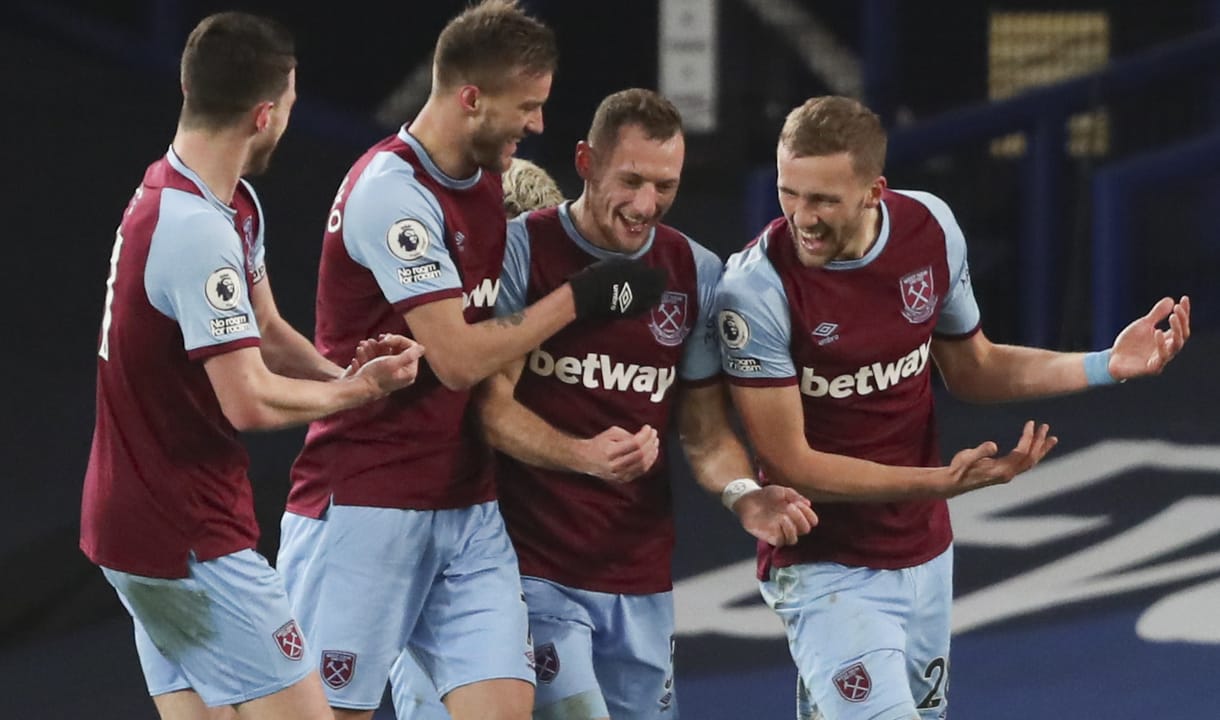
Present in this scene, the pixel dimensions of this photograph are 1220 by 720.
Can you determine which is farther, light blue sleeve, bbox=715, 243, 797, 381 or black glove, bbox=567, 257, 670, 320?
light blue sleeve, bbox=715, 243, 797, 381

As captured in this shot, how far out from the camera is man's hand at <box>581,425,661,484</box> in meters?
3.80

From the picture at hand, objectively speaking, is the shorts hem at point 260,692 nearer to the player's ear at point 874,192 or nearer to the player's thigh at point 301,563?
the player's thigh at point 301,563

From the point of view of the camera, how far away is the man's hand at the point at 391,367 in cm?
359

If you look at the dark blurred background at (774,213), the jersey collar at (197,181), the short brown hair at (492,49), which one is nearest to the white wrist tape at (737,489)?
the short brown hair at (492,49)

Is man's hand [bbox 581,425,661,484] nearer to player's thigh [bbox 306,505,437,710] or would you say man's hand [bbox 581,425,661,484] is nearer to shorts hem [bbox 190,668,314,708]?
player's thigh [bbox 306,505,437,710]

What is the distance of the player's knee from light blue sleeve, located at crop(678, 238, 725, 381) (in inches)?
27.3

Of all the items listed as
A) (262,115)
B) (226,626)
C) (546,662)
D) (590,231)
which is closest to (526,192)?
(590,231)

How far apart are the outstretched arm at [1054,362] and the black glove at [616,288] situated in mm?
834

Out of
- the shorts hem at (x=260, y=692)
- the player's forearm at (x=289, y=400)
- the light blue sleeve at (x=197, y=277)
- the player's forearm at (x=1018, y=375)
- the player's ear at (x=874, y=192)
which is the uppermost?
the light blue sleeve at (x=197, y=277)

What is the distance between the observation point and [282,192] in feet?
33.8

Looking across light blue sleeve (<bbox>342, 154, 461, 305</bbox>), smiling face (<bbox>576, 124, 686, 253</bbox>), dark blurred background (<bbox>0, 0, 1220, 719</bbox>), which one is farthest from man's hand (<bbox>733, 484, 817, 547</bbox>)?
dark blurred background (<bbox>0, 0, 1220, 719</bbox>)

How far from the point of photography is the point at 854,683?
404 centimetres

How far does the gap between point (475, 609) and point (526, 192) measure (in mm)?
990

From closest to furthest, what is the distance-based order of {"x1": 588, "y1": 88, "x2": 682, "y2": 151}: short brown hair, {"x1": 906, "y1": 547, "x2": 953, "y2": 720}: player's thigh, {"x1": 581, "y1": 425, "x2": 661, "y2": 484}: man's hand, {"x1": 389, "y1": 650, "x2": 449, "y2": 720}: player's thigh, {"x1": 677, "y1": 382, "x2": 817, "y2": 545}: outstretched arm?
{"x1": 581, "y1": 425, "x2": 661, "y2": 484}: man's hand, {"x1": 677, "y1": 382, "x2": 817, "y2": 545}: outstretched arm, {"x1": 588, "y1": 88, "x2": 682, "y2": 151}: short brown hair, {"x1": 906, "y1": 547, "x2": 953, "y2": 720}: player's thigh, {"x1": 389, "y1": 650, "x2": 449, "y2": 720}: player's thigh
